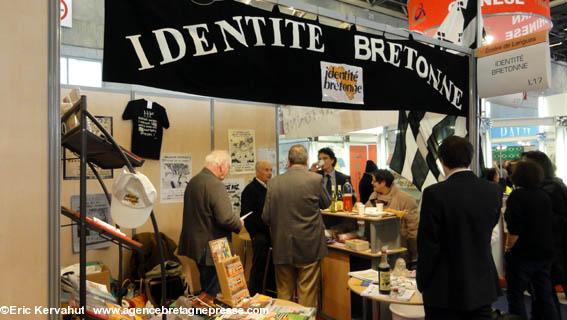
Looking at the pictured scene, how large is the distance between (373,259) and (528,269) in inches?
45.9

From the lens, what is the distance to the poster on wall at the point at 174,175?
13.5 ft

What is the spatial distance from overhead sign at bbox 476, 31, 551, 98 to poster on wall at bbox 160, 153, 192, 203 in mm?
2840

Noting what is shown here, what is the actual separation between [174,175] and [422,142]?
2.44 metres

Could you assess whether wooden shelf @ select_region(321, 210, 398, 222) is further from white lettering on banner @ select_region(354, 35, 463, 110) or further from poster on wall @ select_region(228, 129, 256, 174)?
poster on wall @ select_region(228, 129, 256, 174)

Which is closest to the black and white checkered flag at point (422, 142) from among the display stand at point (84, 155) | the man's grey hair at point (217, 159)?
the man's grey hair at point (217, 159)

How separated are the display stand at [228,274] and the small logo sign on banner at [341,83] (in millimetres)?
993

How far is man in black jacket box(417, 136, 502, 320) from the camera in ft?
6.45

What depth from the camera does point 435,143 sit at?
3.51m

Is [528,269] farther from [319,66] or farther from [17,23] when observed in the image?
[17,23]

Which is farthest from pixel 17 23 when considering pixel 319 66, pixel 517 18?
pixel 517 18

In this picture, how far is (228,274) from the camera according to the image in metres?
2.12

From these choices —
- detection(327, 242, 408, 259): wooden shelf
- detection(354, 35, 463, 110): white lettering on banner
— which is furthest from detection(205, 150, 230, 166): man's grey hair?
detection(354, 35, 463, 110): white lettering on banner

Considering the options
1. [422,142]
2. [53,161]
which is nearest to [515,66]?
[422,142]

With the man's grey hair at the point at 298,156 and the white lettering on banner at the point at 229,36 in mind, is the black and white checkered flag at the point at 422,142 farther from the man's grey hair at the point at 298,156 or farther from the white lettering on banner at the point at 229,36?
the white lettering on banner at the point at 229,36
